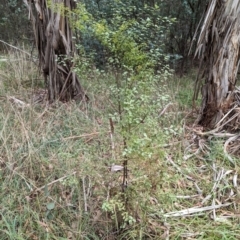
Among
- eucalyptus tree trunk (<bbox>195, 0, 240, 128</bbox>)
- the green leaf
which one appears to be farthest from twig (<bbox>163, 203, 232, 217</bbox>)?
eucalyptus tree trunk (<bbox>195, 0, 240, 128</bbox>)

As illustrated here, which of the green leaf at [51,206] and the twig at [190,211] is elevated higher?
the green leaf at [51,206]

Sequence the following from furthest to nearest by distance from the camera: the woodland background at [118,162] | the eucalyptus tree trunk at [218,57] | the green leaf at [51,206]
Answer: the eucalyptus tree trunk at [218,57] < the green leaf at [51,206] < the woodland background at [118,162]

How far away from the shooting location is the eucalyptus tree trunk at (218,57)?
220 centimetres

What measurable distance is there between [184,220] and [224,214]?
0.25 metres

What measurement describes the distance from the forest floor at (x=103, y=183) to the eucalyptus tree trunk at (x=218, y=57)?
0.74ft

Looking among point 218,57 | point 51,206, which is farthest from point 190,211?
point 218,57

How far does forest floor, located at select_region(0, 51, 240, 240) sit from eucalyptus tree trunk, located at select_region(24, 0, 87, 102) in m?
0.42

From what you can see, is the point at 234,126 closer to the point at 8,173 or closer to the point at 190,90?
the point at 190,90

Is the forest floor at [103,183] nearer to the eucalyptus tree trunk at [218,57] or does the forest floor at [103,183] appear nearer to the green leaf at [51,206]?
the green leaf at [51,206]

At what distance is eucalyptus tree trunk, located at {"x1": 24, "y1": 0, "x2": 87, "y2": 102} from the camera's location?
262 centimetres

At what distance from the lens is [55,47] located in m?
2.70

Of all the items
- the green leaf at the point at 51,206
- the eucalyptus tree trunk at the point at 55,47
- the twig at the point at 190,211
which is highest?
the eucalyptus tree trunk at the point at 55,47

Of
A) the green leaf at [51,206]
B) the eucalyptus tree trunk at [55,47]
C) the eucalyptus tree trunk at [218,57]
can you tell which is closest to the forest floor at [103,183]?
the green leaf at [51,206]

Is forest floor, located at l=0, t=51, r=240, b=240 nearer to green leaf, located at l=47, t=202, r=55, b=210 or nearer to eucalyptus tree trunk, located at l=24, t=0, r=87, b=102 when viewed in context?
green leaf, located at l=47, t=202, r=55, b=210
